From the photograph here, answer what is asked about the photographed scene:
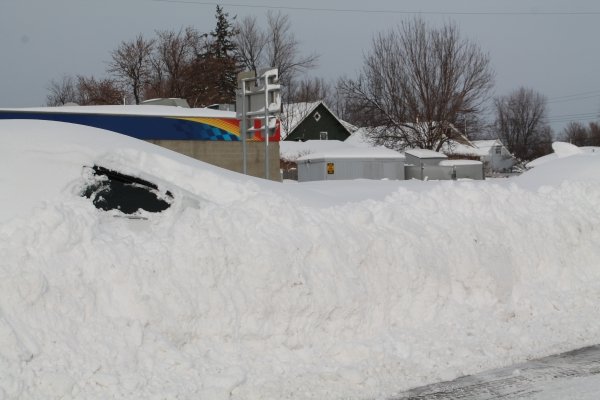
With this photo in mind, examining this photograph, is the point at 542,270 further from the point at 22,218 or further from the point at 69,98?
the point at 69,98

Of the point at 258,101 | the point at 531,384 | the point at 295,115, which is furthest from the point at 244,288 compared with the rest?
the point at 295,115

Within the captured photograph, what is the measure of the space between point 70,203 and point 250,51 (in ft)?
198

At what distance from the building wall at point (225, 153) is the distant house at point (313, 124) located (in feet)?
137

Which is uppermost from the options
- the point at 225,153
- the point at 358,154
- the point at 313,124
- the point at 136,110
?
the point at 313,124

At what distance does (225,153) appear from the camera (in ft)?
71.7

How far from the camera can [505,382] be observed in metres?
6.22

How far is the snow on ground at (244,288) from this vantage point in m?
5.52

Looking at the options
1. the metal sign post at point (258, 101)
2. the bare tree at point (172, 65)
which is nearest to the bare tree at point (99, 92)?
the bare tree at point (172, 65)

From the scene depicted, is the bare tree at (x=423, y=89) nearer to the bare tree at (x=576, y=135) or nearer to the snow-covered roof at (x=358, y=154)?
the snow-covered roof at (x=358, y=154)

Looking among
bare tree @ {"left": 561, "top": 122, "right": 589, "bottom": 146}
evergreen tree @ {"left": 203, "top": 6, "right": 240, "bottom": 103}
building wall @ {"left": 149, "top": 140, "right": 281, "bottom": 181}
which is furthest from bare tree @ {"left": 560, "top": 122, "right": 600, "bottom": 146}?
building wall @ {"left": 149, "top": 140, "right": 281, "bottom": 181}

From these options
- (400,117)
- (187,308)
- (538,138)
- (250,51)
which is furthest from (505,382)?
(538,138)

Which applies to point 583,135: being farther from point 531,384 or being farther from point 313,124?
point 531,384

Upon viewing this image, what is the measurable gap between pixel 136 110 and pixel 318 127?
1815 inches

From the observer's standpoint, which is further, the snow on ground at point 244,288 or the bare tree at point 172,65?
the bare tree at point 172,65
